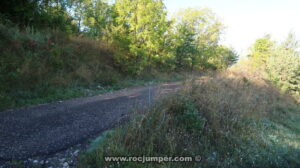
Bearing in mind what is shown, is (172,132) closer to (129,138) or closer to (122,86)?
(129,138)

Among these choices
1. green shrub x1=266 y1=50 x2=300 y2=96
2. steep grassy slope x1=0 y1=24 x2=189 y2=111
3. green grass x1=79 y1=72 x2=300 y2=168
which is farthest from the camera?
green shrub x1=266 y1=50 x2=300 y2=96

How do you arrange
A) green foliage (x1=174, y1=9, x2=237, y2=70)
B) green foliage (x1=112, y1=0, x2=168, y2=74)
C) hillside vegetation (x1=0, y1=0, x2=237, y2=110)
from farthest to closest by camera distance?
1. green foliage (x1=174, y1=9, x2=237, y2=70)
2. green foliage (x1=112, y1=0, x2=168, y2=74)
3. hillside vegetation (x1=0, y1=0, x2=237, y2=110)

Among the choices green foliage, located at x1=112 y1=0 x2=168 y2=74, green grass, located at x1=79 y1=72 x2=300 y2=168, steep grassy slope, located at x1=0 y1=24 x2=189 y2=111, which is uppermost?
green foliage, located at x1=112 y1=0 x2=168 y2=74

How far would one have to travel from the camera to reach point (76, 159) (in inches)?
97.3

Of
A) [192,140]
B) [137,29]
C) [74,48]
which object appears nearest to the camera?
[192,140]

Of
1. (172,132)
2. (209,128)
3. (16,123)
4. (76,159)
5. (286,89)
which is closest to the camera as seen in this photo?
(76,159)

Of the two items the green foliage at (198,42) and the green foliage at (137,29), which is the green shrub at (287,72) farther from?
the green foliage at (137,29)

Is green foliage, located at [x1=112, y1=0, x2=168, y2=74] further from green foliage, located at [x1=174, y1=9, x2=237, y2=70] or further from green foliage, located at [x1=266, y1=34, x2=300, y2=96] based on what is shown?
green foliage, located at [x1=266, y1=34, x2=300, y2=96]

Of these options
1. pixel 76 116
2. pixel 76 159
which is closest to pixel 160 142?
pixel 76 159

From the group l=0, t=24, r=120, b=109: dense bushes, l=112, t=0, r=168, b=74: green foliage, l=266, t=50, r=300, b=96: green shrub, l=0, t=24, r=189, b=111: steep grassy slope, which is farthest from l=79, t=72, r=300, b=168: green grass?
l=266, t=50, r=300, b=96: green shrub

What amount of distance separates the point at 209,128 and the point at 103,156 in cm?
278

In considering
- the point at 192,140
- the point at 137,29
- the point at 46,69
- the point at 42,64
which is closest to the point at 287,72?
the point at 137,29

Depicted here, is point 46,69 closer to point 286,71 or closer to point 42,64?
point 42,64

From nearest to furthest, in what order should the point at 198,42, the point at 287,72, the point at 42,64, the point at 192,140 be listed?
the point at 192,140 < the point at 42,64 < the point at 287,72 < the point at 198,42
